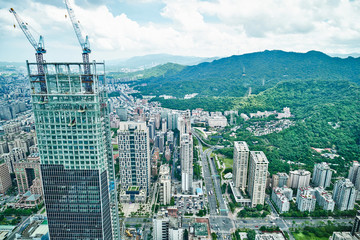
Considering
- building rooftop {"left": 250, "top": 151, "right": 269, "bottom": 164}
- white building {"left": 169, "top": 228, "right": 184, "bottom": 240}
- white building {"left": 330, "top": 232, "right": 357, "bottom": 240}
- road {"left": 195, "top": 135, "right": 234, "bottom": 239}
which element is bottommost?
road {"left": 195, "top": 135, "right": 234, "bottom": 239}

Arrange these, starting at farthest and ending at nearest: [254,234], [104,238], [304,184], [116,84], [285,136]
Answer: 1. [116,84]
2. [285,136]
3. [304,184]
4. [254,234]
5. [104,238]

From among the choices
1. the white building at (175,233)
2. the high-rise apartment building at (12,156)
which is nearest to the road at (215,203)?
the white building at (175,233)

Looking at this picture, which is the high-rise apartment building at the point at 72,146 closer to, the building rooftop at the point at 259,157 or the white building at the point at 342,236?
the building rooftop at the point at 259,157

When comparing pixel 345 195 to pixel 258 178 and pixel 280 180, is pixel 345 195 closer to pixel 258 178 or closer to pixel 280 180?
pixel 280 180

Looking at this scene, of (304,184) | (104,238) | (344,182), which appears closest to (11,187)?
(104,238)

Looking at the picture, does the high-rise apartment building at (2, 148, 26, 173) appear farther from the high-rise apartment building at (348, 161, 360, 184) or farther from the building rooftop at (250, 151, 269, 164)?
the high-rise apartment building at (348, 161, 360, 184)

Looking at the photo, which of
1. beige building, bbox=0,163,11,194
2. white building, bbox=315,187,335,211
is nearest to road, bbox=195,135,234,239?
white building, bbox=315,187,335,211

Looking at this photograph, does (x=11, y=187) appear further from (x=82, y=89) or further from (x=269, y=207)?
(x=269, y=207)
